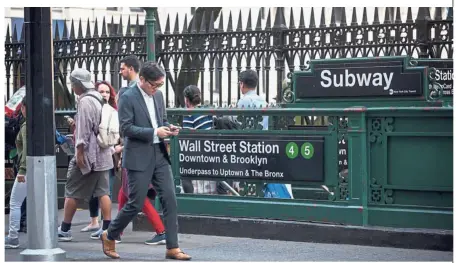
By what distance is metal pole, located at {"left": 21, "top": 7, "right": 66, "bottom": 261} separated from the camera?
7410mm

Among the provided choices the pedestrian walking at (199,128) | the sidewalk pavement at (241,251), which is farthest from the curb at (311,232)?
the pedestrian walking at (199,128)

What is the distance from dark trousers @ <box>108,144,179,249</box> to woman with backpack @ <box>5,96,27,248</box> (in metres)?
1.27

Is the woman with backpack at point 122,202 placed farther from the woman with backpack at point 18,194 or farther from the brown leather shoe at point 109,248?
the woman with backpack at point 18,194

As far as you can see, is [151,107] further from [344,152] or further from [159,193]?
[344,152]

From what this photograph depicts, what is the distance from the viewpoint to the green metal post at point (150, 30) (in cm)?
1099

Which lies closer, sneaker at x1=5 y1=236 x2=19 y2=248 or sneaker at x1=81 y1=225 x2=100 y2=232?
sneaker at x1=5 y1=236 x2=19 y2=248

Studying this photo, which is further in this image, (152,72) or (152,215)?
(152,215)

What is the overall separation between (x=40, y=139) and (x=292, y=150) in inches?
95.8

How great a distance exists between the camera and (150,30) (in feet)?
37.0

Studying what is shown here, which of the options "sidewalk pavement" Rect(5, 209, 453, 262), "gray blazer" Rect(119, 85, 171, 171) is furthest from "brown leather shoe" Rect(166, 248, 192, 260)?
"gray blazer" Rect(119, 85, 171, 171)

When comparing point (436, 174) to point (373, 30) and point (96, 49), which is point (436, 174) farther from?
point (96, 49)

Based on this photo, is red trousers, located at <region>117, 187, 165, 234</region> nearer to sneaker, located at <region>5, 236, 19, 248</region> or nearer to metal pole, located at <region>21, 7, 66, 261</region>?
sneaker, located at <region>5, 236, 19, 248</region>

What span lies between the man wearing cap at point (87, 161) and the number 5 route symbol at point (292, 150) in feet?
5.60

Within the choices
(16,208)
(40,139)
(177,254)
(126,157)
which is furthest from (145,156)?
(16,208)
